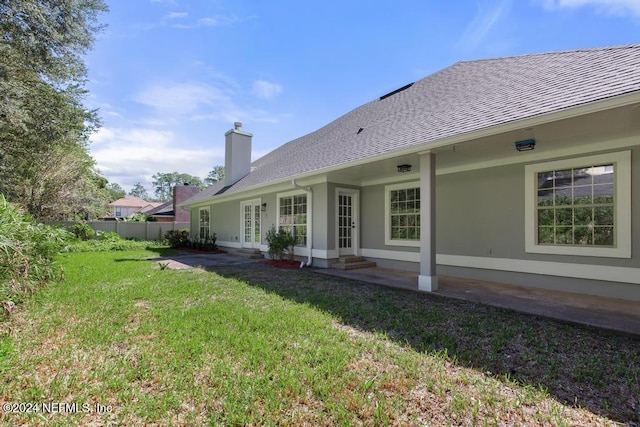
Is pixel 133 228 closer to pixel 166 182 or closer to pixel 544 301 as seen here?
pixel 544 301

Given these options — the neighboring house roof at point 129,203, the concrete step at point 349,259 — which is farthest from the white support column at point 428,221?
the neighboring house roof at point 129,203

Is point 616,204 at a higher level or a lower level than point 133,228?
higher

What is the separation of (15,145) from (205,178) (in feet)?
224

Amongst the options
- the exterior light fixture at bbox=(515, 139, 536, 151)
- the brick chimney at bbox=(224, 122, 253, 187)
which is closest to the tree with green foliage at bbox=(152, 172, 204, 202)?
the brick chimney at bbox=(224, 122, 253, 187)

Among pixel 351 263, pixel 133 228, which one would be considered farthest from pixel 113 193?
pixel 351 263

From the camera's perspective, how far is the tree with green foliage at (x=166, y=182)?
85.8 metres

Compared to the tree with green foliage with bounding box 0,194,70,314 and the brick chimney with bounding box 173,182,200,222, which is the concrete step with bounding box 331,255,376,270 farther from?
the brick chimney with bounding box 173,182,200,222

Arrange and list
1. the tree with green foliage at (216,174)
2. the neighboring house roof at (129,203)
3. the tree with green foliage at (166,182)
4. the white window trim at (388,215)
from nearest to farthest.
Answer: the white window trim at (388,215)
the neighboring house roof at (129,203)
the tree with green foliage at (216,174)
the tree with green foliage at (166,182)

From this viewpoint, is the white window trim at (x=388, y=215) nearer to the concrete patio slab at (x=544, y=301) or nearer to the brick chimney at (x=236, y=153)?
the concrete patio slab at (x=544, y=301)

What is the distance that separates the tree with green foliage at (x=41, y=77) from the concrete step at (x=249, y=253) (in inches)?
269

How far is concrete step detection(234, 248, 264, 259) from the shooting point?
11789mm

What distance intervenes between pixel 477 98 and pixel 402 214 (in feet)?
10.8

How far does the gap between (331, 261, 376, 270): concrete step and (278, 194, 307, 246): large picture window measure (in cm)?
151

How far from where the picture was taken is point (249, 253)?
39.5ft
